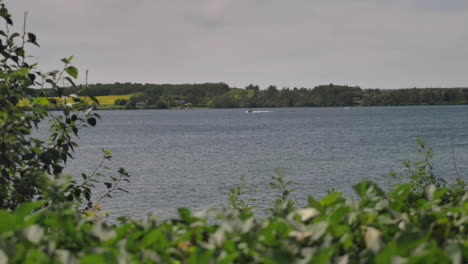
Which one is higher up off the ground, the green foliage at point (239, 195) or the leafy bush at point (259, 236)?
the leafy bush at point (259, 236)

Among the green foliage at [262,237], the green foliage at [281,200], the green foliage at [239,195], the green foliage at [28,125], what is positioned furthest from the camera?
A: the green foliage at [239,195]

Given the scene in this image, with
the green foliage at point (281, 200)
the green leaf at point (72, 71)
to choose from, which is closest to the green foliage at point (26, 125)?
the green leaf at point (72, 71)

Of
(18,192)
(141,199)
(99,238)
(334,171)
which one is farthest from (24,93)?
(334,171)

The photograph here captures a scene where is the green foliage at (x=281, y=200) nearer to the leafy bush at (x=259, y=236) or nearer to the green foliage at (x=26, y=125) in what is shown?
the leafy bush at (x=259, y=236)

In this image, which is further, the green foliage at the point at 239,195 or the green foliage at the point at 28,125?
the green foliage at the point at 239,195

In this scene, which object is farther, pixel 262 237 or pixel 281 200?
pixel 281 200

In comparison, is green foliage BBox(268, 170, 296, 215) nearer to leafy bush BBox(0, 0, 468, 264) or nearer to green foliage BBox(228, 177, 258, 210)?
leafy bush BBox(0, 0, 468, 264)

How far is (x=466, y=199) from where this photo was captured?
2.72m

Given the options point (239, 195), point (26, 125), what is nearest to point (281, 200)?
point (239, 195)

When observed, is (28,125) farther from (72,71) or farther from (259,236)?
(259,236)

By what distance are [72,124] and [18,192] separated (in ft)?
2.95

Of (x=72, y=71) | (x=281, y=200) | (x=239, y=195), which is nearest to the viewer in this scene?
(x=72, y=71)

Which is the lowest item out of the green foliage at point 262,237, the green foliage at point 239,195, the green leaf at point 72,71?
the green foliage at point 239,195

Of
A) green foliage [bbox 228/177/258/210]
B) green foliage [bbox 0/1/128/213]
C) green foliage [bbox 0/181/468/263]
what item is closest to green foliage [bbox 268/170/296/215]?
green foliage [bbox 0/181/468/263]
